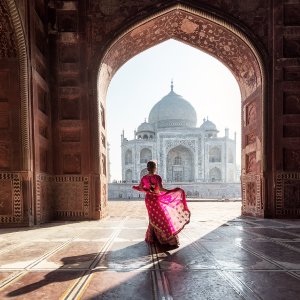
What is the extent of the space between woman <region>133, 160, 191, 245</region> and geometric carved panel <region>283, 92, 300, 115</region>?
3923 millimetres

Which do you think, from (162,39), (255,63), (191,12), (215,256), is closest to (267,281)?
(215,256)

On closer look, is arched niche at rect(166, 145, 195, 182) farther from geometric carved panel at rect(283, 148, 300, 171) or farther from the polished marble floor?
the polished marble floor

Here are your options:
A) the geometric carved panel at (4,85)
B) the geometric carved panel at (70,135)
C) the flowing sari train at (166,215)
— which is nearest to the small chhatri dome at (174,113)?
the geometric carved panel at (70,135)

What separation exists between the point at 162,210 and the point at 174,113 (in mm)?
29758

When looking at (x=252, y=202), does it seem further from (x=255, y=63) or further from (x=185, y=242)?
(x=185, y=242)

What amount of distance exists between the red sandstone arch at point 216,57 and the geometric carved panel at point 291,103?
463 mm

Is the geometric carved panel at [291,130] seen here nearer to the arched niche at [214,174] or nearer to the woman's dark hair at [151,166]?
the woman's dark hair at [151,166]

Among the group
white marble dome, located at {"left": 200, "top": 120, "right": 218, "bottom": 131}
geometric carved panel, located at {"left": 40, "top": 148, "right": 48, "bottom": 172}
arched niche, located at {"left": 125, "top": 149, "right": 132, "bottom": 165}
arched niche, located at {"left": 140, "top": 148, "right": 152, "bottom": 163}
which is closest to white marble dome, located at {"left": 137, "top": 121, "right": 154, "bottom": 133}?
A: arched niche, located at {"left": 140, "top": 148, "right": 152, "bottom": 163}

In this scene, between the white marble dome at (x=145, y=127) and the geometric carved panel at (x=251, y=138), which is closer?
the geometric carved panel at (x=251, y=138)

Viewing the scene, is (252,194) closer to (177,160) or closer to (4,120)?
(4,120)

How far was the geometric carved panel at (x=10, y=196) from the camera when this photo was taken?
4488 mm

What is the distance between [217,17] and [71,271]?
5884 mm

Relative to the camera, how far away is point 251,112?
21.0 feet

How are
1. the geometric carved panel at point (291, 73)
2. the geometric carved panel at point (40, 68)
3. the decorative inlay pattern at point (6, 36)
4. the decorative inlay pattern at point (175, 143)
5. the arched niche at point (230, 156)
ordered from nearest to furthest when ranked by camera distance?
the decorative inlay pattern at point (6, 36)
the geometric carved panel at point (40, 68)
the geometric carved panel at point (291, 73)
the decorative inlay pattern at point (175, 143)
the arched niche at point (230, 156)
